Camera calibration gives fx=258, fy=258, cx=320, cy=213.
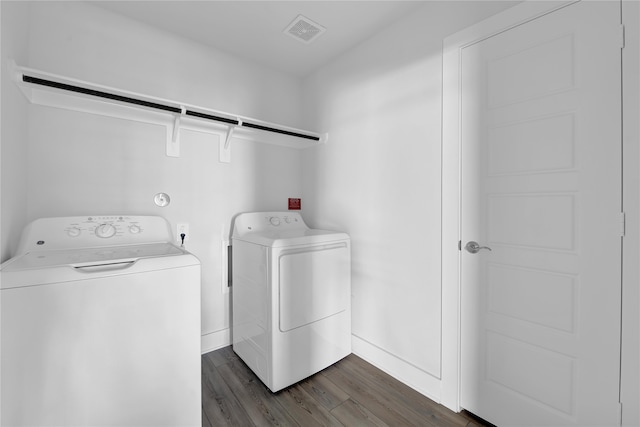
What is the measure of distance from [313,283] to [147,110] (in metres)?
1.60

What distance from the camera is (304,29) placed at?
191 centimetres

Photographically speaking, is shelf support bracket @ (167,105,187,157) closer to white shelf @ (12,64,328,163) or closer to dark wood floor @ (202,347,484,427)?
white shelf @ (12,64,328,163)

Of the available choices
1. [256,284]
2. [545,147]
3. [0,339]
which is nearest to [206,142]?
[256,284]

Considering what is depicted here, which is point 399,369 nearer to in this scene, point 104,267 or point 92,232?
point 104,267

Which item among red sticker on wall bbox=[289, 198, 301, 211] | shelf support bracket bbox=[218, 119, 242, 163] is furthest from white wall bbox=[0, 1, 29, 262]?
red sticker on wall bbox=[289, 198, 301, 211]

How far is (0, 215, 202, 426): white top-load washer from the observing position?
2.95 ft

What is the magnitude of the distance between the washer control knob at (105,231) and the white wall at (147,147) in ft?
0.65

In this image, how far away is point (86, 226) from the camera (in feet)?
4.84

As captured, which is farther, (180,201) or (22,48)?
(180,201)

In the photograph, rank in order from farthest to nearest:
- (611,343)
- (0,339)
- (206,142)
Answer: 1. (206,142)
2. (611,343)
3. (0,339)

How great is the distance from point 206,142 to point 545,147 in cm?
214

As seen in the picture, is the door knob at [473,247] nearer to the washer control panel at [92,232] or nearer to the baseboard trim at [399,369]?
the baseboard trim at [399,369]

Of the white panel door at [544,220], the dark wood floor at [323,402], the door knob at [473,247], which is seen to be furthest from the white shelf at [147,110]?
the dark wood floor at [323,402]

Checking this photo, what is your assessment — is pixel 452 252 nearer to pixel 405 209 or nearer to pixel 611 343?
pixel 405 209
